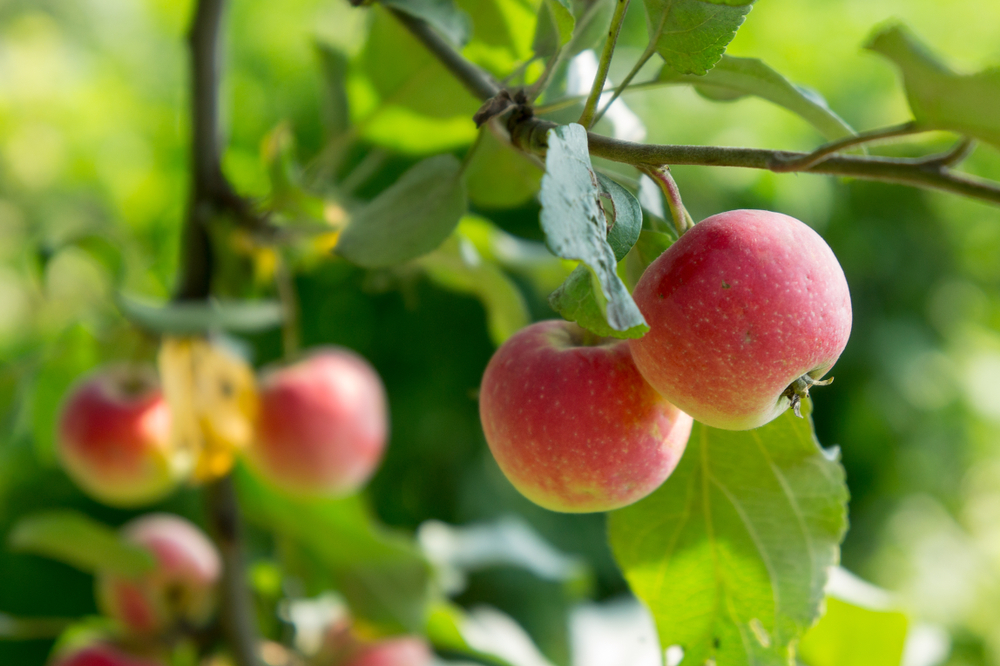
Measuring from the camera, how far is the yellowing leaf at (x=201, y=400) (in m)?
0.59

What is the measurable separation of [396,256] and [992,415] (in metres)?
1.41

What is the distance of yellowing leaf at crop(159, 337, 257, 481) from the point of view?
59cm

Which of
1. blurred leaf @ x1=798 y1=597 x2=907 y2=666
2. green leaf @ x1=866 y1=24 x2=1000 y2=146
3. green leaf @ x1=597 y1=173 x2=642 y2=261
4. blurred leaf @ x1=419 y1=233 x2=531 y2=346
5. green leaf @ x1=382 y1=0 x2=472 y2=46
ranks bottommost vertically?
blurred leaf @ x1=798 y1=597 x2=907 y2=666

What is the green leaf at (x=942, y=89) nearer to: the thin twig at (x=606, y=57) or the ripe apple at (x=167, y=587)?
the thin twig at (x=606, y=57)

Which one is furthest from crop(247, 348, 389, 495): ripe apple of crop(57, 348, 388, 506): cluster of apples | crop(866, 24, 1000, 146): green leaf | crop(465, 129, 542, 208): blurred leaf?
crop(866, 24, 1000, 146): green leaf

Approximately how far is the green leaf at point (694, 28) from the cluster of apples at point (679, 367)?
0.05 metres

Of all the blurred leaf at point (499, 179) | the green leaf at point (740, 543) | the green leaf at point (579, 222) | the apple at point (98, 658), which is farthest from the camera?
the apple at point (98, 658)

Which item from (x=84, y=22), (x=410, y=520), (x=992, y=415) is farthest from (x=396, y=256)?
(x=84, y=22)

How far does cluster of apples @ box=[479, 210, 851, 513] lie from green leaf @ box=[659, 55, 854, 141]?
65 millimetres

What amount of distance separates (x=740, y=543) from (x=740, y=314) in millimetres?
123

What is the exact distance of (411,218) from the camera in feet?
1.17

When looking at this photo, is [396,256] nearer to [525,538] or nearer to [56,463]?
[525,538]

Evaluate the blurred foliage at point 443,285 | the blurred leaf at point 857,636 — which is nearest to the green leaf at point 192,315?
the blurred foliage at point 443,285

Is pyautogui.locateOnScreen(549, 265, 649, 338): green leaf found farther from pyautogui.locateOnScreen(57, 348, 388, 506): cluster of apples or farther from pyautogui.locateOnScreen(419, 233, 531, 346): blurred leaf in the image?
pyautogui.locateOnScreen(57, 348, 388, 506): cluster of apples
